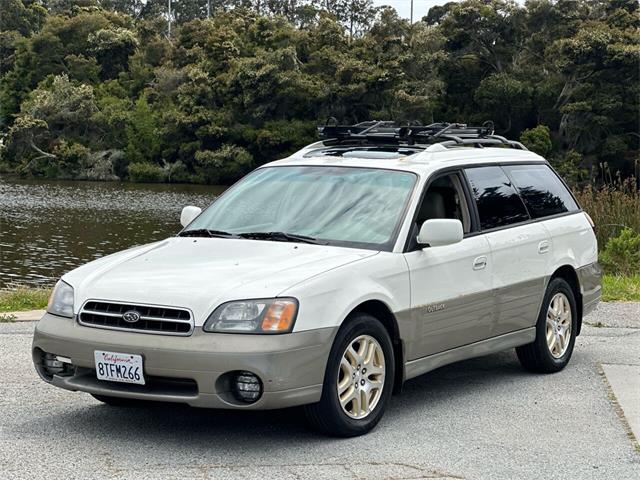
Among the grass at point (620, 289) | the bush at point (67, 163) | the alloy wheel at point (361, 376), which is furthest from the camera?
the bush at point (67, 163)

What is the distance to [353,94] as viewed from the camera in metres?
69.9

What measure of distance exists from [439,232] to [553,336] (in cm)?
211

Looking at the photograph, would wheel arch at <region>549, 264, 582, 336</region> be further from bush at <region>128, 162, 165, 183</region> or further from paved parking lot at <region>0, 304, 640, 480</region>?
bush at <region>128, 162, 165, 183</region>

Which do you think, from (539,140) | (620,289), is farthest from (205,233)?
(539,140)

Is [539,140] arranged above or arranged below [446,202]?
below

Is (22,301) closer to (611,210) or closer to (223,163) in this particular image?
(611,210)

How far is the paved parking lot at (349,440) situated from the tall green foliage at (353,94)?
53.2m

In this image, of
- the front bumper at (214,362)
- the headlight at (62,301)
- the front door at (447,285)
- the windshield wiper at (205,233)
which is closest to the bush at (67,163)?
the windshield wiper at (205,233)

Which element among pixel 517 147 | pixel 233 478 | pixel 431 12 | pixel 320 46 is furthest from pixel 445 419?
pixel 431 12

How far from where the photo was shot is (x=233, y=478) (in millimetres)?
5242

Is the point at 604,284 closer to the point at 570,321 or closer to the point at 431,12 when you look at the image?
the point at 570,321

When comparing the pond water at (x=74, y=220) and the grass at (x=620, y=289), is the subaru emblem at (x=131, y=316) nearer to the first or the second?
the grass at (x=620, y=289)

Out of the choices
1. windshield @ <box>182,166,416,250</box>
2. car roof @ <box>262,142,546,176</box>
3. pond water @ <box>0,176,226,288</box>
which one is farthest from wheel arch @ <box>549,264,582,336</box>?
pond water @ <box>0,176,226,288</box>

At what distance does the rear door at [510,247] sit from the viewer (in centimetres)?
743
